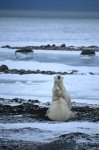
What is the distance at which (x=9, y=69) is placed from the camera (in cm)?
2564

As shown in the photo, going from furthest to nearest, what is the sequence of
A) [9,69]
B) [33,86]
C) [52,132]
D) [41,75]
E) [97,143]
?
[9,69], [41,75], [33,86], [52,132], [97,143]

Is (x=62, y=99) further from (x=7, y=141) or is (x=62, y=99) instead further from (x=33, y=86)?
(x=33, y=86)

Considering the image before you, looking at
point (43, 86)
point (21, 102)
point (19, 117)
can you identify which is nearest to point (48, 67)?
Answer: point (43, 86)

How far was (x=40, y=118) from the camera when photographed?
42.2ft

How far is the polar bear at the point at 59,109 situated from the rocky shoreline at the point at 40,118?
0.64 ft

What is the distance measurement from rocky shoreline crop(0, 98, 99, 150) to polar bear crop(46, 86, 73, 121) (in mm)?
197

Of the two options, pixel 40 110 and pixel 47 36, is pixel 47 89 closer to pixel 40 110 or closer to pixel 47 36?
pixel 40 110

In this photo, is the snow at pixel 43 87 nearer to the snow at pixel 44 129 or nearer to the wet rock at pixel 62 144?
the snow at pixel 44 129

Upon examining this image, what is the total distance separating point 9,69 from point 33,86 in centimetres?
684

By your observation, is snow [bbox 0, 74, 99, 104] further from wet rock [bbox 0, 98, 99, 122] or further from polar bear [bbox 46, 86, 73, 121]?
polar bear [bbox 46, 86, 73, 121]

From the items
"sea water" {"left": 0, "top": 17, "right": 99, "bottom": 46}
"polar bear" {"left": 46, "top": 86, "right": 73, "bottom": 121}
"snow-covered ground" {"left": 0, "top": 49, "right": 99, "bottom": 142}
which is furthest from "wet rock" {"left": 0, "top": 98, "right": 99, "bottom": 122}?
"sea water" {"left": 0, "top": 17, "right": 99, "bottom": 46}

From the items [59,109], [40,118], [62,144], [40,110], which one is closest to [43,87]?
[40,110]

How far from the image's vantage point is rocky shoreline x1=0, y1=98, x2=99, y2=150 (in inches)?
360

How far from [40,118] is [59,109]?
2.31 ft
